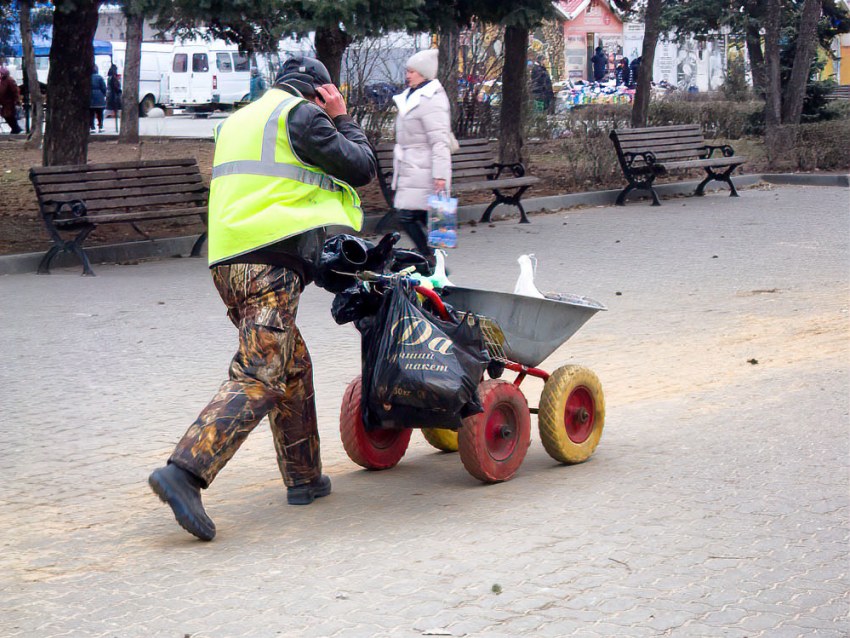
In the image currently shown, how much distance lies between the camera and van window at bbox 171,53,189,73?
42.9 m

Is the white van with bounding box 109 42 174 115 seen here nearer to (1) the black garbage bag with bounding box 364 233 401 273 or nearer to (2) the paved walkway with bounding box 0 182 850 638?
(2) the paved walkway with bounding box 0 182 850 638

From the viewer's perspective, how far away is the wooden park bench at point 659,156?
16.2m

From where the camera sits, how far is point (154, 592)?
12.0ft

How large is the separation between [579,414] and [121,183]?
7779 mm

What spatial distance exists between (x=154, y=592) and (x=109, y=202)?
8.34m

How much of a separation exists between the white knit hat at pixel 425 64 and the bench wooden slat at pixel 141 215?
3.66 meters

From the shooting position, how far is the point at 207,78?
42781mm

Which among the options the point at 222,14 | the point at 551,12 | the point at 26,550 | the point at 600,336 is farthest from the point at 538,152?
the point at 26,550

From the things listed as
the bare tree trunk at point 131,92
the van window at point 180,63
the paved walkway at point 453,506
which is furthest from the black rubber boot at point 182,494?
the van window at point 180,63

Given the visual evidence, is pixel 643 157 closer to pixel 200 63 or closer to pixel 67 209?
pixel 67 209

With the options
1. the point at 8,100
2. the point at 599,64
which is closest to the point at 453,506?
the point at 8,100

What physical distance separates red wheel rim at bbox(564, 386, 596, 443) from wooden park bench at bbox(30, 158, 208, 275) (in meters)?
6.83

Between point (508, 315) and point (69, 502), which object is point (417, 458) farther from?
point (69, 502)

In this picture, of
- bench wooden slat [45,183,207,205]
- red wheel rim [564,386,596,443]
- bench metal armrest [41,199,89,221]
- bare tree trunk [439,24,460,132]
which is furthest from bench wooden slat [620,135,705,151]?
red wheel rim [564,386,596,443]
